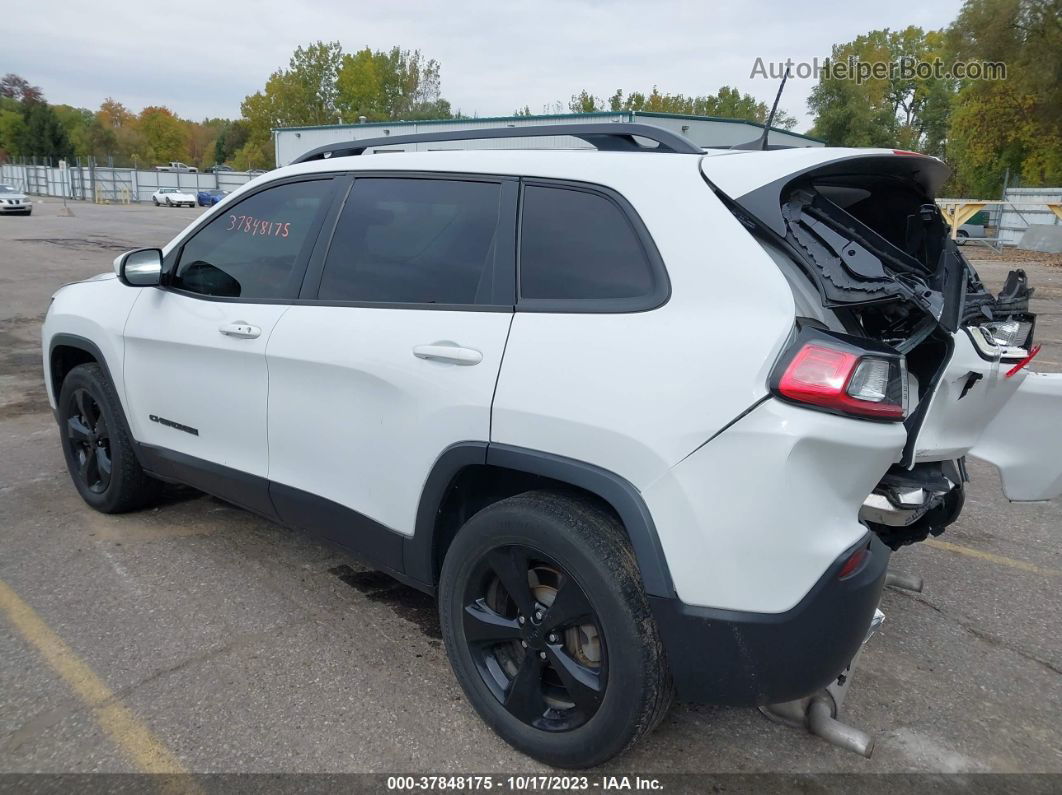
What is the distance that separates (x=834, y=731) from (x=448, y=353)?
1.68 meters

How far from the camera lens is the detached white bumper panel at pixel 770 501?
1.95 meters

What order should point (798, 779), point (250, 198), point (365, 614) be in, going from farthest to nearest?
point (250, 198) → point (365, 614) → point (798, 779)

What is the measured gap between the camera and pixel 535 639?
7.88 feet

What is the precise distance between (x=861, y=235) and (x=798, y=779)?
5.29ft

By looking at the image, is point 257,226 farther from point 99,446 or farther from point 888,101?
point 888,101

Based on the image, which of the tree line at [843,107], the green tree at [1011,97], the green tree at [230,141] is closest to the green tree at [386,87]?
the tree line at [843,107]

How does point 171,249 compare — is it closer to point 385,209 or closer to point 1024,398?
point 385,209

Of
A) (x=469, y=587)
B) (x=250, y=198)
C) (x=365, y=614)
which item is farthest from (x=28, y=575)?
(x=469, y=587)

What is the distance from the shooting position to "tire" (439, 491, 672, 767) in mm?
2164

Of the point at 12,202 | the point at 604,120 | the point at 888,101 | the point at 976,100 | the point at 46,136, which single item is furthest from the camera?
the point at 46,136

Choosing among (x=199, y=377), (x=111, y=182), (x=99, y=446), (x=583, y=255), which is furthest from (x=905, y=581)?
(x=111, y=182)

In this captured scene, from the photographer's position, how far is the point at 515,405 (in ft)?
7.71

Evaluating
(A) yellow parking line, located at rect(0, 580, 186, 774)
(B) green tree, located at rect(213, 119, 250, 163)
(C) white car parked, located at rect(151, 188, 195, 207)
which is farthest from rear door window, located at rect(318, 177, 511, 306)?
(B) green tree, located at rect(213, 119, 250, 163)

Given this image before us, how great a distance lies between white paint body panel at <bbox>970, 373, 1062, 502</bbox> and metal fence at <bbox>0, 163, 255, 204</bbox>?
54361 millimetres
